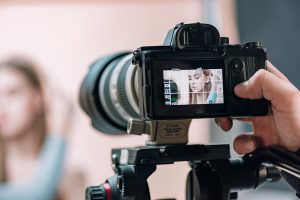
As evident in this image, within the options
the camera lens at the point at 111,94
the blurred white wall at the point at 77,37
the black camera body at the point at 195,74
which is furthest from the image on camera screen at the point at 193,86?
the blurred white wall at the point at 77,37

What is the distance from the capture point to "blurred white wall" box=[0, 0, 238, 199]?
5.41ft

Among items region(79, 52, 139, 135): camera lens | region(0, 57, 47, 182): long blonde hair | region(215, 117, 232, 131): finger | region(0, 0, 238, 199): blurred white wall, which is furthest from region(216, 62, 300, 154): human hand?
region(0, 57, 47, 182): long blonde hair

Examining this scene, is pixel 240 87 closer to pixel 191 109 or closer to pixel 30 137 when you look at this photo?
pixel 191 109

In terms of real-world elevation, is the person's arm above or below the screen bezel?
below

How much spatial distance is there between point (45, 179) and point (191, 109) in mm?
1150

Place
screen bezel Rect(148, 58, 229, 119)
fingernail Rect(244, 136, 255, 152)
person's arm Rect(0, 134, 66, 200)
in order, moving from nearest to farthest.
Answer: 1. screen bezel Rect(148, 58, 229, 119)
2. fingernail Rect(244, 136, 255, 152)
3. person's arm Rect(0, 134, 66, 200)

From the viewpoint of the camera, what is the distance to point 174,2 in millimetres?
1732

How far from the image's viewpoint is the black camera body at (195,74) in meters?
0.56

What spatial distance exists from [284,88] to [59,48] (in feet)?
3.90

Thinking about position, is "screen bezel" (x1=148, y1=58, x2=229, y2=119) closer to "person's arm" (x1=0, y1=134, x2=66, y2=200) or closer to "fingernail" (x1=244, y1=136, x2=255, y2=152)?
"fingernail" (x1=244, y1=136, x2=255, y2=152)

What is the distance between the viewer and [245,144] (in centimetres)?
69

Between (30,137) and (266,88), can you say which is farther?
(30,137)

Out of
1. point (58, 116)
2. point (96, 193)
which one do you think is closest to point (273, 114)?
point (96, 193)

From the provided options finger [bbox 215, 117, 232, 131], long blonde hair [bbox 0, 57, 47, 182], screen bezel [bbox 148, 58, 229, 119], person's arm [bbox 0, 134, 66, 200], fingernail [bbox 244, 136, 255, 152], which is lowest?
person's arm [bbox 0, 134, 66, 200]
